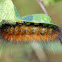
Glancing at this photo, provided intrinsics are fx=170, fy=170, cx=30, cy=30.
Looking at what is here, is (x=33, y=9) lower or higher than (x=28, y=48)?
higher

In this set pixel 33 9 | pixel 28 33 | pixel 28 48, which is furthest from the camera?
pixel 33 9

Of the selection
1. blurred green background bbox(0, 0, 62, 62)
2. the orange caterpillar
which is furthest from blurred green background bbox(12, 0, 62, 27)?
the orange caterpillar

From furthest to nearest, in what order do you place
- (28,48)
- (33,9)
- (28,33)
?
(33,9) → (28,48) → (28,33)

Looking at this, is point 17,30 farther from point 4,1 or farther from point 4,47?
point 4,1

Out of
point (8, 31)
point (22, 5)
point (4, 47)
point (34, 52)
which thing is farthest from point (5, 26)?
point (22, 5)

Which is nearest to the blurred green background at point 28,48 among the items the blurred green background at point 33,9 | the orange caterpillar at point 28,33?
the blurred green background at point 33,9

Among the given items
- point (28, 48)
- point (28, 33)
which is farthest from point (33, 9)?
point (28, 33)

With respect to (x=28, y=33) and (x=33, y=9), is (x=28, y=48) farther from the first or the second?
(x=33, y=9)

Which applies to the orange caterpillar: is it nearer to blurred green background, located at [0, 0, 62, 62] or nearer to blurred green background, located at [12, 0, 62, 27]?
blurred green background, located at [0, 0, 62, 62]
